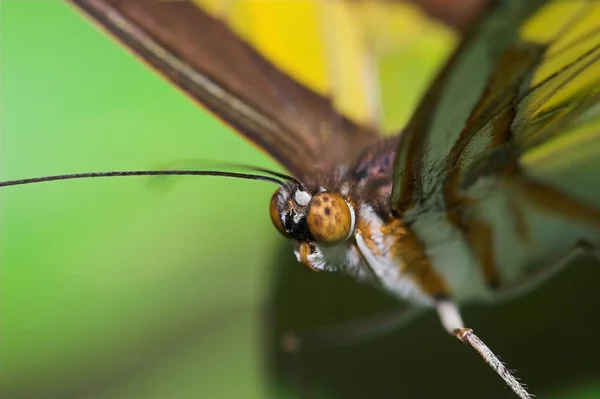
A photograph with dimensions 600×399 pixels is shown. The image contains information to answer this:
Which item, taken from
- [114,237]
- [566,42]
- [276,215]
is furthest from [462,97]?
[114,237]

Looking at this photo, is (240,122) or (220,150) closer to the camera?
(240,122)

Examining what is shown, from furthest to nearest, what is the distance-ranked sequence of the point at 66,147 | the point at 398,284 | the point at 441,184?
the point at 66,147, the point at 398,284, the point at 441,184

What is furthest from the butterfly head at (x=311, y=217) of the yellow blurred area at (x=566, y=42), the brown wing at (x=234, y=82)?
the yellow blurred area at (x=566, y=42)

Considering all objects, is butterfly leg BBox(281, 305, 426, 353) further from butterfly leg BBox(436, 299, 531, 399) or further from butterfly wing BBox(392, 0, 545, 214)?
butterfly wing BBox(392, 0, 545, 214)

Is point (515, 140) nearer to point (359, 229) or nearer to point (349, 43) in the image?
point (359, 229)

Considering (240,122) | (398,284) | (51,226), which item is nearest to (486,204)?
(398,284)

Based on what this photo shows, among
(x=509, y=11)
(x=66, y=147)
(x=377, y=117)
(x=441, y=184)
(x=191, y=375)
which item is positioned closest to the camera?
(x=509, y=11)

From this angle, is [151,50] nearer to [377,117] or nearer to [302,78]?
[302,78]
